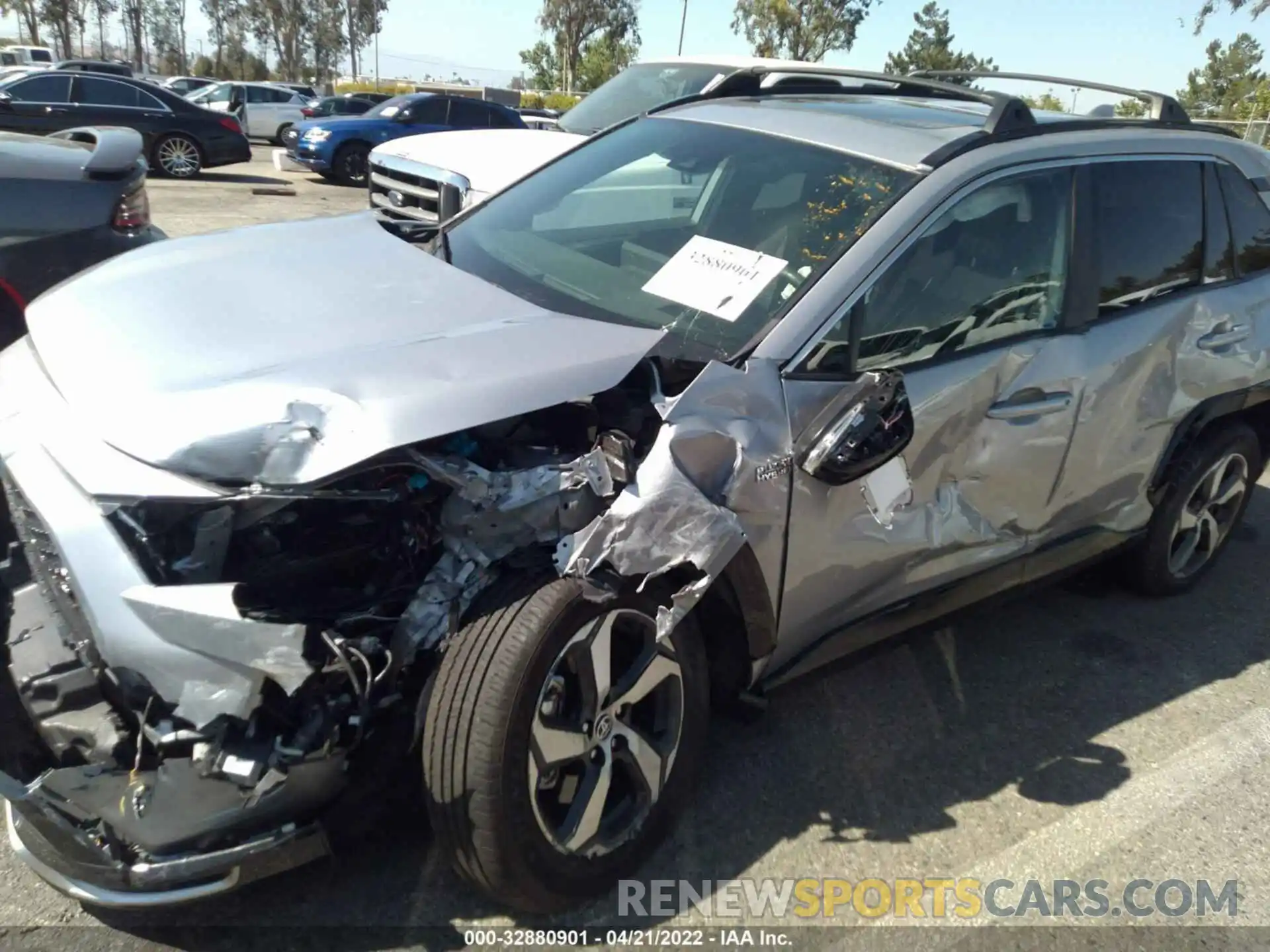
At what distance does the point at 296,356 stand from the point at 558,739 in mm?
1063

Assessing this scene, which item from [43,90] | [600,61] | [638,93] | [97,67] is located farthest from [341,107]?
[600,61]

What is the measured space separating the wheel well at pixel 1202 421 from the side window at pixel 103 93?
53.2 feet

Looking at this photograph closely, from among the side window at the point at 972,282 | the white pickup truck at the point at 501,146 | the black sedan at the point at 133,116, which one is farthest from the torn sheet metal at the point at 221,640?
the black sedan at the point at 133,116

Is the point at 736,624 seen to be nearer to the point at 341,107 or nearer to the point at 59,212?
the point at 59,212

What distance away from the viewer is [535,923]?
7.86 feet

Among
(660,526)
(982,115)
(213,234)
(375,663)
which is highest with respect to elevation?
(982,115)

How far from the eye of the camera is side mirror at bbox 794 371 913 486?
248 centimetres

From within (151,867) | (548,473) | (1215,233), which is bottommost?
(151,867)

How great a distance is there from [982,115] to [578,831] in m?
2.66

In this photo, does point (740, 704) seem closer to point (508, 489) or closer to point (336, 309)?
point (508, 489)

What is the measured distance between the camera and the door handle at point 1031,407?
2973 mm

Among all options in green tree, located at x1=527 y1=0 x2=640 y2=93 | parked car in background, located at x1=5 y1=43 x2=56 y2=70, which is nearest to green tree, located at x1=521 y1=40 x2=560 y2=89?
green tree, located at x1=527 y1=0 x2=640 y2=93

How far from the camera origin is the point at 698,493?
230 cm

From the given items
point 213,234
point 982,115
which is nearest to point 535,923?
point 213,234
